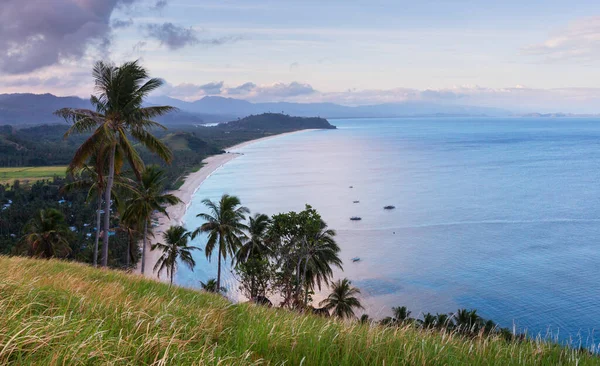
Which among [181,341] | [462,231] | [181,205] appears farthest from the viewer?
[181,205]

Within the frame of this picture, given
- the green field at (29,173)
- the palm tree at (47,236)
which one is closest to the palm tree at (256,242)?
the palm tree at (47,236)

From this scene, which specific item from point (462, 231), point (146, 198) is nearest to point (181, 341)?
point (146, 198)

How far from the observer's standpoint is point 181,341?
4.83 m

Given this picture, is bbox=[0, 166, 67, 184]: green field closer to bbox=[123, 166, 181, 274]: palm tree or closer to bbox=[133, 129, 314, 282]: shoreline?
bbox=[133, 129, 314, 282]: shoreline

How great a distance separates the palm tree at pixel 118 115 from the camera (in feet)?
59.0

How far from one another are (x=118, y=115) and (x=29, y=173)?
126 meters

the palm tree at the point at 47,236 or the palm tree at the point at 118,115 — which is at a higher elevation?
the palm tree at the point at 118,115

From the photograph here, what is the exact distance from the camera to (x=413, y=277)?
48.0m

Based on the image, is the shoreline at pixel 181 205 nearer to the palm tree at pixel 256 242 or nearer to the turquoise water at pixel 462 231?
the turquoise water at pixel 462 231

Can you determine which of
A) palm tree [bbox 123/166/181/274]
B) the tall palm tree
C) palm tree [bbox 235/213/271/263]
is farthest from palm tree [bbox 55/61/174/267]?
palm tree [bbox 235/213/271/263]

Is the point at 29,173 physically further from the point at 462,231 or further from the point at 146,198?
the point at 146,198

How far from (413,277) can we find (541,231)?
26.8 m

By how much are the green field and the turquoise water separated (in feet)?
141

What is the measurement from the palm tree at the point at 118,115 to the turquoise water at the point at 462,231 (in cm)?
1347
